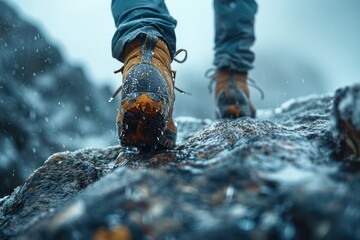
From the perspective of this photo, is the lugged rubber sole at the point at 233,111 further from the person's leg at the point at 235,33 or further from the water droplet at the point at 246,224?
the water droplet at the point at 246,224

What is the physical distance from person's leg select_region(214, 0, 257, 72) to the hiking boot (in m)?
0.07

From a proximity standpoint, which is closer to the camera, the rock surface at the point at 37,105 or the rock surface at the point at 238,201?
the rock surface at the point at 238,201

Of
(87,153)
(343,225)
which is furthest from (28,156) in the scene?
(343,225)

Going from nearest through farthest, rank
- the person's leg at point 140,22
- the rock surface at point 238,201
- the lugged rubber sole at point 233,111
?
the rock surface at point 238,201 < the person's leg at point 140,22 < the lugged rubber sole at point 233,111

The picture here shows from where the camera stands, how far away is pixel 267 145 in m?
1.24

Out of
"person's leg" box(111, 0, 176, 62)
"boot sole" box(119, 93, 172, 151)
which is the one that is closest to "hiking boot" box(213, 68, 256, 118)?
"person's leg" box(111, 0, 176, 62)

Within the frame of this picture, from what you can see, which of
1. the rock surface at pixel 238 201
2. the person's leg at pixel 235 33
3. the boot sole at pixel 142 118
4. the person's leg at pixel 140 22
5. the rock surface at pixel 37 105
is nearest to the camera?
the rock surface at pixel 238 201

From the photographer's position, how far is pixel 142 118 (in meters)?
1.68

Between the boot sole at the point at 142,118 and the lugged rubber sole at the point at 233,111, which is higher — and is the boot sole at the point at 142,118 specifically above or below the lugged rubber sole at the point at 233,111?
below

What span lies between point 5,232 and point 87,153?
94cm

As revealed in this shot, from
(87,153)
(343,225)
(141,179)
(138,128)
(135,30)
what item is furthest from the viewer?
(87,153)

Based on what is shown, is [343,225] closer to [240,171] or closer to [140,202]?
[240,171]

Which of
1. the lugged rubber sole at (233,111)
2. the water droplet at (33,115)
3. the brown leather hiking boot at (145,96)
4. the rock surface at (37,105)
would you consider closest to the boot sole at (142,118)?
the brown leather hiking boot at (145,96)

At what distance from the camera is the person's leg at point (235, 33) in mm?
3162
